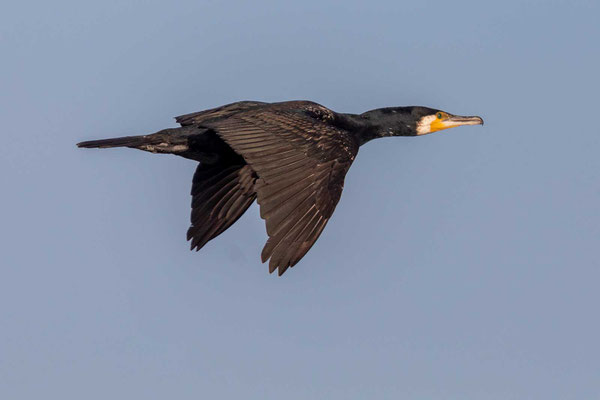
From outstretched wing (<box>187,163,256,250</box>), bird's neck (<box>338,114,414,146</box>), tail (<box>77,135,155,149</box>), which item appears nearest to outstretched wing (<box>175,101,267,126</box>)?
tail (<box>77,135,155,149</box>)

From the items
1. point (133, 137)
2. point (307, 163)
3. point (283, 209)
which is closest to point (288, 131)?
point (307, 163)

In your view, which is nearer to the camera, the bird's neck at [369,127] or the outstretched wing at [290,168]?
the outstretched wing at [290,168]

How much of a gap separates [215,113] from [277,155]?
1914 mm

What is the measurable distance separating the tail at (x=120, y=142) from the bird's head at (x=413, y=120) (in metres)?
3.13

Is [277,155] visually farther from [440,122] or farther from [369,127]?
[440,122]

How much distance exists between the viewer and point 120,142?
1280cm

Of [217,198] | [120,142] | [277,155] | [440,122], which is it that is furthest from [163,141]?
[440,122]

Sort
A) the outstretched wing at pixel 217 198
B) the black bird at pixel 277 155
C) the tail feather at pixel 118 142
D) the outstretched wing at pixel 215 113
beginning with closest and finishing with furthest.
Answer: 1. the black bird at pixel 277 155
2. the tail feather at pixel 118 142
3. the outstretched wing at pixel 215 113
4. the outstretched wing at pixel 217 198

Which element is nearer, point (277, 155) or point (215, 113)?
point (277, 155)

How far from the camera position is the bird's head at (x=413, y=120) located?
572 inches

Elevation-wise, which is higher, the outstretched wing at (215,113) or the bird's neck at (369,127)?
the outstretched wing at (215,113)

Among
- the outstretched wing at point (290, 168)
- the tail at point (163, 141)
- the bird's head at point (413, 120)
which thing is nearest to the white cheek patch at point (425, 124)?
the bird's head at point (413, 120)

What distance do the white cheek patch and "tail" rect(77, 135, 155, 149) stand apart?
12.6 feet

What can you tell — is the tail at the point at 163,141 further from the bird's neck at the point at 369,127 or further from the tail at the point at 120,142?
the bird's neck at the point at 369,127
